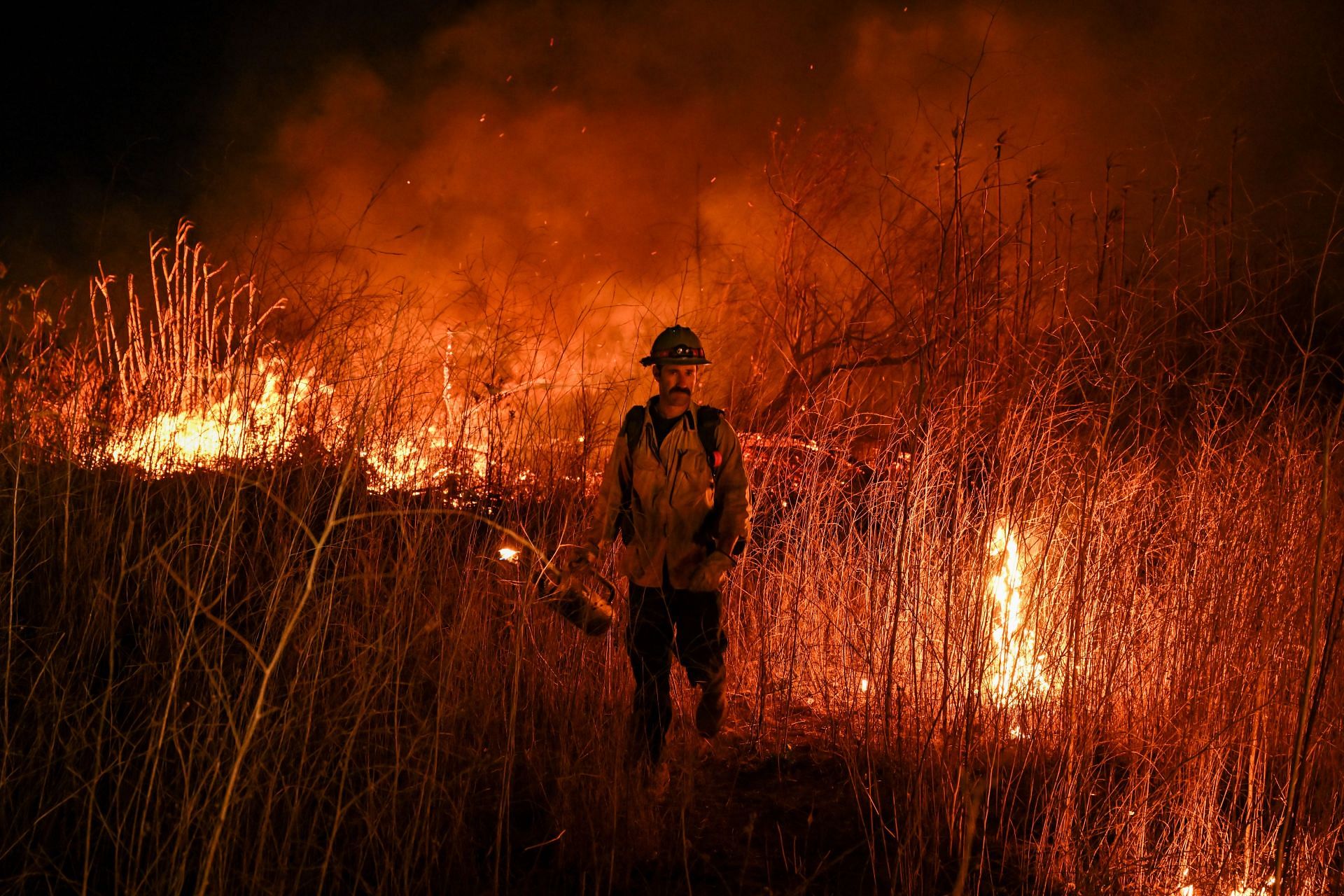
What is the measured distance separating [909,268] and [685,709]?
28.0ft

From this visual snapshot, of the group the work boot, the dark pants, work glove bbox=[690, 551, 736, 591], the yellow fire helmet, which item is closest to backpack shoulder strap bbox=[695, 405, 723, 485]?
the yellow fire helmet

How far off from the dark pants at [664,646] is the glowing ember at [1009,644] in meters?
1.09

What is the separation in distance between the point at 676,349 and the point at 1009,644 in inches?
69.5

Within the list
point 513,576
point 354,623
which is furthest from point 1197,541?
point 354,623

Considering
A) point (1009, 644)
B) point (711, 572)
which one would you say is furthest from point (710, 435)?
point (1009, 644)

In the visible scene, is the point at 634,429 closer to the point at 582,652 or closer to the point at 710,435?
the point at 710,435

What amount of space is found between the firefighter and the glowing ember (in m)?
1.04

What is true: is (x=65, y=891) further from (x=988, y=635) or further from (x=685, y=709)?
(x=988, y=635)

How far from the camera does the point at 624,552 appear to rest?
3.89 metres

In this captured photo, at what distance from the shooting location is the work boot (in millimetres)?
3896

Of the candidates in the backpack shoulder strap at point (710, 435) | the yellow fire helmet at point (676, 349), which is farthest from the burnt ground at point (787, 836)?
the yellow fire helmet at point (676, 349)

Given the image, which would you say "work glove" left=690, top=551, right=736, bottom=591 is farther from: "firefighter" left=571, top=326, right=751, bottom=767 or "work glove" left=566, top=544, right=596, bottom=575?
"work glove" left=566, top=544, right=596, bottom=575

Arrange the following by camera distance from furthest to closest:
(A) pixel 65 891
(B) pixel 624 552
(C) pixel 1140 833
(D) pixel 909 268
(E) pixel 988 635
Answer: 1. (D) pixel 909 268
2. (B) pixel 624 552
3. (E) pixel 988 635
4. (C) pixel 1140 833
5. (A) pixel 65 891

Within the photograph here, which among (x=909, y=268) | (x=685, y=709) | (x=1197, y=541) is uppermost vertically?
(x=909, y=268)
